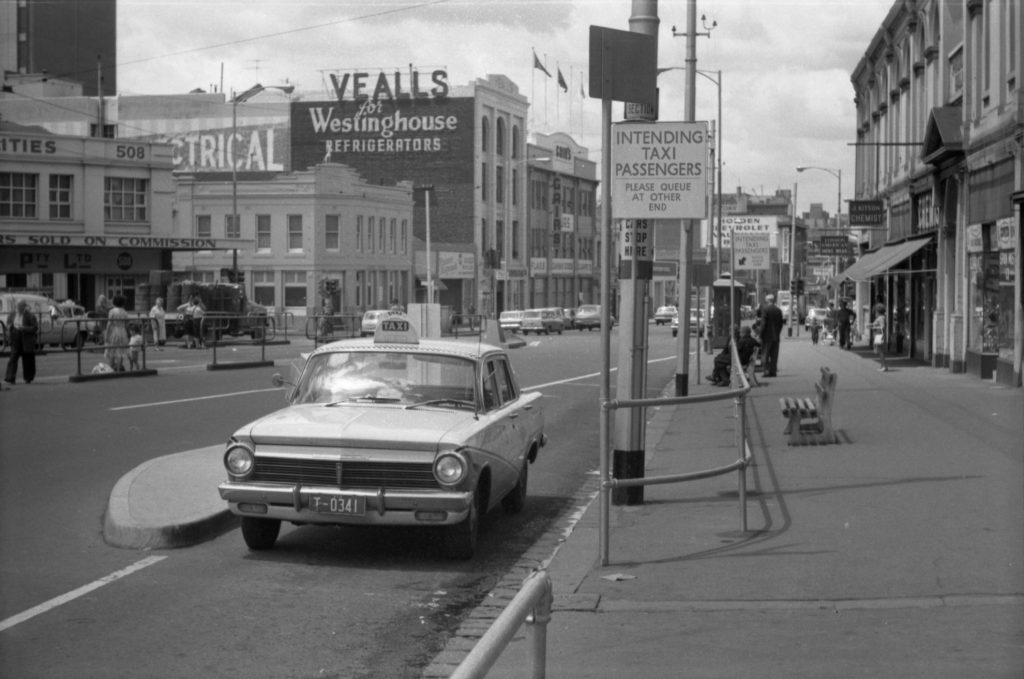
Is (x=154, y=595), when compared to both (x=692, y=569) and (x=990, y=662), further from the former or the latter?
(x=990, y=662)

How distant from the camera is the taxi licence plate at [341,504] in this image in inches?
345

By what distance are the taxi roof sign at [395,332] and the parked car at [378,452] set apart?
16 centimetres

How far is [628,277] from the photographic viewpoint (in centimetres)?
1142

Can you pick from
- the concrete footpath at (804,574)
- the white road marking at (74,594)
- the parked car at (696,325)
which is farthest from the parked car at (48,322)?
the white road marking at (74,594)

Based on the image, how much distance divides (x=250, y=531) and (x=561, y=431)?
10.2m

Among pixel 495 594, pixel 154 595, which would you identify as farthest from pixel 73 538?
pixel 495 594

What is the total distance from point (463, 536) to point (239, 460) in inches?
64.6

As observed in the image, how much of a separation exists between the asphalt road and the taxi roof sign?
155 centimetres

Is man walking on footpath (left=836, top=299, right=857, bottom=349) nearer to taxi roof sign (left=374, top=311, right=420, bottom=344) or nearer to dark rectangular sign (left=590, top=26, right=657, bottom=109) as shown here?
taxi roof sign (left=374, top=311, right=420, bottom=344)

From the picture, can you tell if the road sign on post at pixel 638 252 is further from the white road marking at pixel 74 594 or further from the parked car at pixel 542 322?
the parked car at pixel 542 322

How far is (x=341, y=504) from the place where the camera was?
8.78 meters

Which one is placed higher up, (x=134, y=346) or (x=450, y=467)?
(x=134, y=346)

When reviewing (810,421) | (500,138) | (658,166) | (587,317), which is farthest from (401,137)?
(658,166)

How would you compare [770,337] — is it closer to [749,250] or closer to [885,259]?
[749,250]
